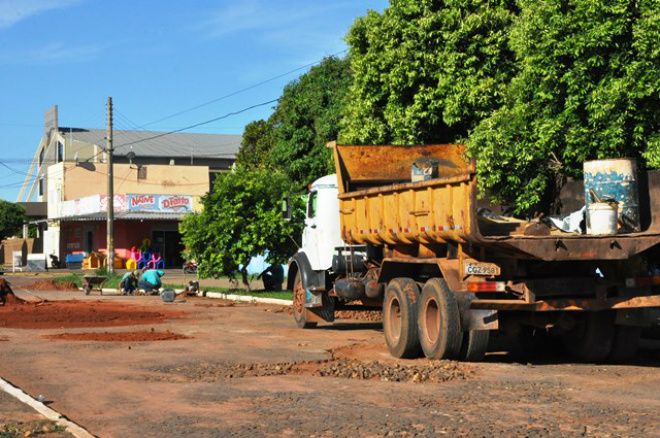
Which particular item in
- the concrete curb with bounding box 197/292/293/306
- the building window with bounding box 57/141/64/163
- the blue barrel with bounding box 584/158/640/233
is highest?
the building window with bounding box 57/141/64/163

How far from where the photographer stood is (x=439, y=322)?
1173cm

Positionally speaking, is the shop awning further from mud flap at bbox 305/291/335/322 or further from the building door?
mud flap at bbox 305/291/335/322

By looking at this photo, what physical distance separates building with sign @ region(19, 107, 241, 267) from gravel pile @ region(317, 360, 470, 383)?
44.2 metres

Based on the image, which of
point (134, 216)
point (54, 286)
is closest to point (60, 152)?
point (134, 216)

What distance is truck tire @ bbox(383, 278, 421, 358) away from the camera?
40.7 ft

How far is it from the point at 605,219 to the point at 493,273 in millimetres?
1653

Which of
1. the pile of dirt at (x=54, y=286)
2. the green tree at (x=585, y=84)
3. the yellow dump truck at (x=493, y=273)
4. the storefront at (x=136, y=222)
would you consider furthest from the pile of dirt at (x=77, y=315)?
the storefront at (x=136, y=222)

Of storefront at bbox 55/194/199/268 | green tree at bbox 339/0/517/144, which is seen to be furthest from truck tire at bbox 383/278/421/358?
storefront at bbox 55/194/199/268

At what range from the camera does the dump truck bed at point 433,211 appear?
1091 cm

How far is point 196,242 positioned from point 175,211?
32998mm

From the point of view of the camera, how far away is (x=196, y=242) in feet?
94.9

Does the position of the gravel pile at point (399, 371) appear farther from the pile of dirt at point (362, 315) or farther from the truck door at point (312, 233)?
the pile of dirt at point (362, 315)

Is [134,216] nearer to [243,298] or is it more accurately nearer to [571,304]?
[243,298]

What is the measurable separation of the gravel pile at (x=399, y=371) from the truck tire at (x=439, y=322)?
0.72 ft
